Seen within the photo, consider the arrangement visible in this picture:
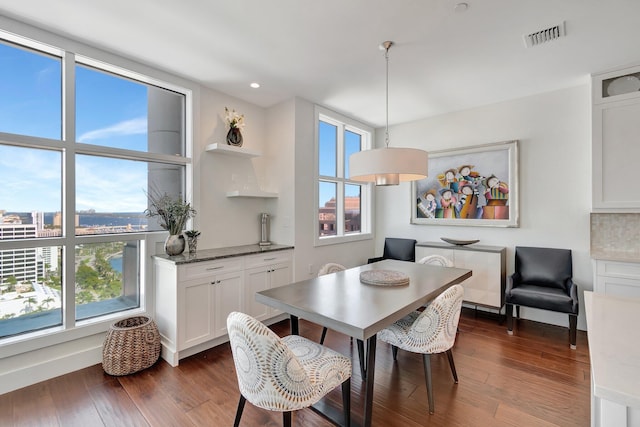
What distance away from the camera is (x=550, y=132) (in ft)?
11.8

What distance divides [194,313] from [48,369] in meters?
1.13

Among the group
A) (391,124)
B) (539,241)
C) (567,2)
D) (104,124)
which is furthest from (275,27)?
(539,241)

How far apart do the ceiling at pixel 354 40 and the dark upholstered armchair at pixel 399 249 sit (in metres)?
2.15

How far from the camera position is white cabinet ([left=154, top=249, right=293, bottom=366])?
272 centimetres

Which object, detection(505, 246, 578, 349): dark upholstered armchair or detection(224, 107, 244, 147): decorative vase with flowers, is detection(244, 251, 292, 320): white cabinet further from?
detection(505, 246, 578, 349): dark upholstered armchair

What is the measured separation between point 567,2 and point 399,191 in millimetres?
3051

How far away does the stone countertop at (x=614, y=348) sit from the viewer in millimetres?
799

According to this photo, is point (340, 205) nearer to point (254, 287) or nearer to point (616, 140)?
point (254, 287)

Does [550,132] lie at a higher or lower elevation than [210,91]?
lower

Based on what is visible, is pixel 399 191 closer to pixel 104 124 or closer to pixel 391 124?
pixel 391 124

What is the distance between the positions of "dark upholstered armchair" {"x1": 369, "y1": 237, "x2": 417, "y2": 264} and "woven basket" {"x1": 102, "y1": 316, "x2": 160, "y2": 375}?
117 inches

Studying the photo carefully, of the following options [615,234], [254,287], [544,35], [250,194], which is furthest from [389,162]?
[615,234]

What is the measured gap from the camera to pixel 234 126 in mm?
3521

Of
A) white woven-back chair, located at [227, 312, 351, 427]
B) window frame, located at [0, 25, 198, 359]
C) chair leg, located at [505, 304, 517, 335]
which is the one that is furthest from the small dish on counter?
window frame, located at [0, 25, 198, 359]
